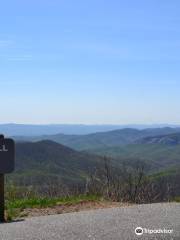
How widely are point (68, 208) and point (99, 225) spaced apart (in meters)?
2.46

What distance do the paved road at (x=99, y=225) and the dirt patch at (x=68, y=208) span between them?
83 cm

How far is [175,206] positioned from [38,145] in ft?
520

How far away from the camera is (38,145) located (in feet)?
548

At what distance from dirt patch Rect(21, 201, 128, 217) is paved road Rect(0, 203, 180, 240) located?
825mm

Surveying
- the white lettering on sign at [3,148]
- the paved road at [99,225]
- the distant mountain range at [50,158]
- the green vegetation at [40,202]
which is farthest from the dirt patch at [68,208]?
the distant mountain range at [50,158]

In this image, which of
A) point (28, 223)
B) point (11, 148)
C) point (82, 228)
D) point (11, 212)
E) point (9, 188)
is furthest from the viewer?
point (9, 188)

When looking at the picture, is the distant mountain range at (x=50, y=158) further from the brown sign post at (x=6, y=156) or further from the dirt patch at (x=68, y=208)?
the brown sign post at (x=6, y=156)

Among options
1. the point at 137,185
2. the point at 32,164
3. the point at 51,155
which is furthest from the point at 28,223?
the point at 51,155

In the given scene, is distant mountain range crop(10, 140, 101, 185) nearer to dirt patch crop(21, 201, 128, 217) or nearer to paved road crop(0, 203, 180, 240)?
dirt patch crop(21, 201, 128, 217)

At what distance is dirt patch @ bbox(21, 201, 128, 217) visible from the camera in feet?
32.0

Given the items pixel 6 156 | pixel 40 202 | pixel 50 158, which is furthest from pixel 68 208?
pixel 50 158

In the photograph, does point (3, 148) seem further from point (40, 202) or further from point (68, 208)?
point (40, 202)

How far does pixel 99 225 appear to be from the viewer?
771 centimetres

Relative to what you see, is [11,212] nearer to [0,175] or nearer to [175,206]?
[0,175]
